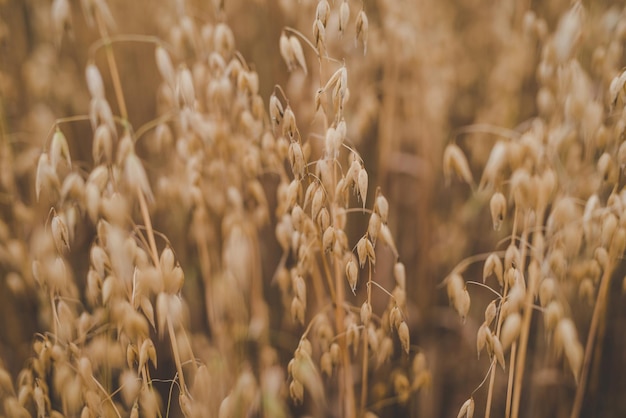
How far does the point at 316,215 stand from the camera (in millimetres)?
792

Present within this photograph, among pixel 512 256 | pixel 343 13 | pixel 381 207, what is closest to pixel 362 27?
pixel 343 13

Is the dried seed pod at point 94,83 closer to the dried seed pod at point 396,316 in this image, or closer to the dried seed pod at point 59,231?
the dried seed pod at point 59,231

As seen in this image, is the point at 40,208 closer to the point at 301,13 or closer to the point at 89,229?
the point at 89,229

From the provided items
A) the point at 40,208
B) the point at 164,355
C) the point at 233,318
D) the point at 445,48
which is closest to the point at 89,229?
the point at 40,208

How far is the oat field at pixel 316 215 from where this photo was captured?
850mm

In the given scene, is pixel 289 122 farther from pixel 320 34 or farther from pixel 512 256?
pixel 512 256

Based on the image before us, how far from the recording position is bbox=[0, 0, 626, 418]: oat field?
85 centimetres

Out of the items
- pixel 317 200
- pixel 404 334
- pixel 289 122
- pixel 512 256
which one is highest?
pixel 289 122

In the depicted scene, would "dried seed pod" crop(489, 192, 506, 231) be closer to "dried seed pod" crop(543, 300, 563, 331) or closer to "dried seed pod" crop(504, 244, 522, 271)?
"dried seed pod" crop(504, 244, 522, 271)

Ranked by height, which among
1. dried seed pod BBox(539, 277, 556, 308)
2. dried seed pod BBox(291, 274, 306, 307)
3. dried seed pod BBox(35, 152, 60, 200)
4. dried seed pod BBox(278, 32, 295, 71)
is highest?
dried seed pod BBox(278, 32, 295, 71)

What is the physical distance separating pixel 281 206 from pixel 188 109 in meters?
0.27

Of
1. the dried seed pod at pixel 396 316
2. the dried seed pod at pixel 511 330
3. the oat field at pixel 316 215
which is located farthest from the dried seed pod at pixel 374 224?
the dried seed pod at pixel 511 330

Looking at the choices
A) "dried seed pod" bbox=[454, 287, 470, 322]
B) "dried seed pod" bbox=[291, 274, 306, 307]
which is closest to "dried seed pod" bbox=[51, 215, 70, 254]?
"dried seed pod" bbox=[291, 274, 306, 307]

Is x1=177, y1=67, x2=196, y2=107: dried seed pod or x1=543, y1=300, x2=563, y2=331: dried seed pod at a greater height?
x1=177, y1=67, x2=196, y2=107: dried seed pod
